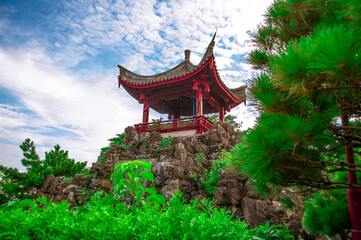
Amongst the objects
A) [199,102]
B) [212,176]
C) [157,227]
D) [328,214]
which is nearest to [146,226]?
[157,227]

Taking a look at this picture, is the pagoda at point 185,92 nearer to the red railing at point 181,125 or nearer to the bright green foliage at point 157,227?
the red railing at point 181,125

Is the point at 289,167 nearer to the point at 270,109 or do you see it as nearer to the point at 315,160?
the point at 315,160

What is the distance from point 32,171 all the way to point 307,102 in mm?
9828

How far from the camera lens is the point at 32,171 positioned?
29.8 feet

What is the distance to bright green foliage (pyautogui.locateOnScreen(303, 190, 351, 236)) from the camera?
2.48 metres

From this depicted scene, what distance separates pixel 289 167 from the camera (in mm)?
2084

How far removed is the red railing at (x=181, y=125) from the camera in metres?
10.9

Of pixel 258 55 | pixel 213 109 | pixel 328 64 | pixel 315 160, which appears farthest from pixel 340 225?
pixel 213 109

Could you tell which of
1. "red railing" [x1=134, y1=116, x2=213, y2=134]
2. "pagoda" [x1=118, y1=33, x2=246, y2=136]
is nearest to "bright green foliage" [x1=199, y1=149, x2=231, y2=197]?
"red railing" [x1=134, y1=116, x2=213, y2=134]

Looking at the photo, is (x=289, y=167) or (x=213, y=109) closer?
(x=289, y=167)

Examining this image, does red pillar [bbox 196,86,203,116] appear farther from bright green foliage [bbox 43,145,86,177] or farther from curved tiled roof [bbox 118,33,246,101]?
bright green foliage [bbox 43,145,86,177]

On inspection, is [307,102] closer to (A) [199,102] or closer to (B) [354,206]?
(B) [354,206]

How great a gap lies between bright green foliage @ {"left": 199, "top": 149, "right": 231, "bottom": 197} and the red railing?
320cm

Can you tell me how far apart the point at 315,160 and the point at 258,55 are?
1337mm
